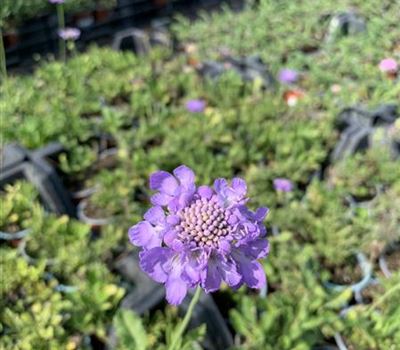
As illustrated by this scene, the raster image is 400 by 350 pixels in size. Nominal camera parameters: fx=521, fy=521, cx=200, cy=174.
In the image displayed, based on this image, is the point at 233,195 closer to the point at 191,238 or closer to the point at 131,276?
the point at 191,238

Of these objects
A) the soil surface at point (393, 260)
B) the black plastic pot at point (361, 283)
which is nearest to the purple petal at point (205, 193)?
the black plastic pot at point (361, 283)

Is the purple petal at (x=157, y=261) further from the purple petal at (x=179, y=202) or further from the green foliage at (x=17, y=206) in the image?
the green foliage at (x=17, y=206)

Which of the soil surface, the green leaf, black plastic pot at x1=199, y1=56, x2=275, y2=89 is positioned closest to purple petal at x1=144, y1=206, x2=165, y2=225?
the green leaf

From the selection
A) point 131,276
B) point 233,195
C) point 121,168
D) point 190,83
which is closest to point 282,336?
point 131,276

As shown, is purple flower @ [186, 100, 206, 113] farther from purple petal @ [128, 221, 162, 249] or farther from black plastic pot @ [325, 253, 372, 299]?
purple petal @ [128, 221, 162, 249]

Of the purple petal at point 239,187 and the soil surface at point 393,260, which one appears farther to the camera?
the soil surface at point 393,260

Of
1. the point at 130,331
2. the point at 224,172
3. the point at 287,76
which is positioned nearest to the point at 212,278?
the point at 130,331

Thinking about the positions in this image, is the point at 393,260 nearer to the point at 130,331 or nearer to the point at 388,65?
the point at 130,331
